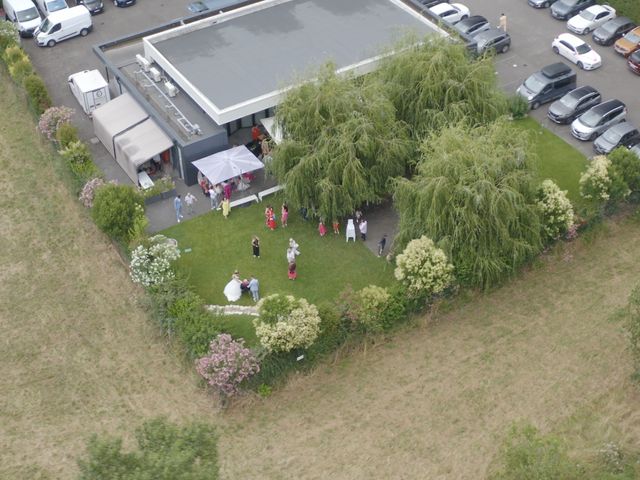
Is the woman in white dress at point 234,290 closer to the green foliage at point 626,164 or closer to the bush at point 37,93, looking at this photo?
the bush at point 37,93

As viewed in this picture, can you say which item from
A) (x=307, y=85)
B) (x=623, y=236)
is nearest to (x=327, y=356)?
(x=307, y=85)

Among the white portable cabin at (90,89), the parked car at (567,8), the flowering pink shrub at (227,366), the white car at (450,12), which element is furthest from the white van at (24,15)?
the parked car at (567,8)

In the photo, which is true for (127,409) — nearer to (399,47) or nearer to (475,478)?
(475,478)

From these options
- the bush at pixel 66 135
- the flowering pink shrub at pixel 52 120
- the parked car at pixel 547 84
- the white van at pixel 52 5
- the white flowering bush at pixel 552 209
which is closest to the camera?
the white flowering bush at pixel 552 209

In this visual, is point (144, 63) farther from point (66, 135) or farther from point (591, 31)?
point (591, 31)

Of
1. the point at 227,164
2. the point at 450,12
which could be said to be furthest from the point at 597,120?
the point at 227,164

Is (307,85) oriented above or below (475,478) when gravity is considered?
above
